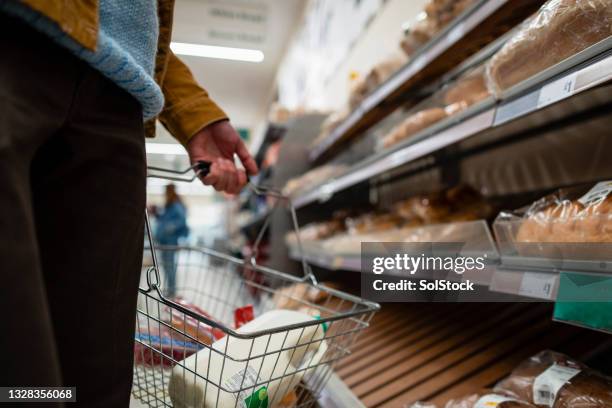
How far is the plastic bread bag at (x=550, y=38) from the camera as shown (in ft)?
2.64

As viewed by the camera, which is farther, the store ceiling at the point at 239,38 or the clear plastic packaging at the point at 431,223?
the store ceiling at the point at 239,38

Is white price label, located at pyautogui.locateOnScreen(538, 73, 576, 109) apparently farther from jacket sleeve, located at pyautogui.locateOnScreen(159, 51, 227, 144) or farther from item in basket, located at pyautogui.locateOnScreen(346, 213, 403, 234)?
item in basket, located at pyautogui.locateOnScreen(346, 213, 403, 234)

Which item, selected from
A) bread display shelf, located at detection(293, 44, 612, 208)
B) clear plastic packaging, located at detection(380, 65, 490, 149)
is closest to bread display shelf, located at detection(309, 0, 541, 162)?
clear plastic packaging, located at detection(380, 65, 490, 149)

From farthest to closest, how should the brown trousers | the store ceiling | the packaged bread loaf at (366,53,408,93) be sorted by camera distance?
the store ceiling
the packaged bread loaf at (366,53,408,93)
the brown trousers

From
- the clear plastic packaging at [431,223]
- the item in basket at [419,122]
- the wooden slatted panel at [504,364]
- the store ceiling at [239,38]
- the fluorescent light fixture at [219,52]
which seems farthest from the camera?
the fluorescent light fixture at [219,52]

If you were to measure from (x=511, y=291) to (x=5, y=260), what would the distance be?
2.84 ft

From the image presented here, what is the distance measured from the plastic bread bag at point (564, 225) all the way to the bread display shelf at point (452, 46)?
1.77ft

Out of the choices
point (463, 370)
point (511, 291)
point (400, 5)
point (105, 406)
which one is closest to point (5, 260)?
point (105, 406)

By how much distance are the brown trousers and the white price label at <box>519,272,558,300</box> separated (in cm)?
72

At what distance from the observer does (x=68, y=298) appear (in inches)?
18.3

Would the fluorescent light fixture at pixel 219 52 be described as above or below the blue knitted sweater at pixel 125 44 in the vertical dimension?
above

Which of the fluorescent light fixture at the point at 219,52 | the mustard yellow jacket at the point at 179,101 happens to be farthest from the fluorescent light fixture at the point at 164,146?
the fluorescent light fixture at the point at 219,52

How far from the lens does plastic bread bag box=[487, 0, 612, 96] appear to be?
805 millimetres

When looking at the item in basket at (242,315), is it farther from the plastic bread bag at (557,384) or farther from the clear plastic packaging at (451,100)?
the clear plastic packaging at (451,100)
